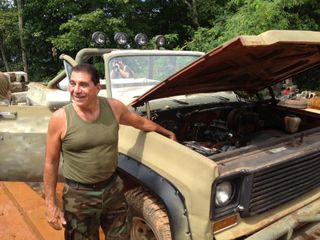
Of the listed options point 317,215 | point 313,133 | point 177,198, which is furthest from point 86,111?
point 313,133

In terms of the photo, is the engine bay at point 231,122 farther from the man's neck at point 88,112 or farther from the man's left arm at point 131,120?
the man's neck at point 88,112

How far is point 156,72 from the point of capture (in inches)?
165

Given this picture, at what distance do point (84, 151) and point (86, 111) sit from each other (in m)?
0.26

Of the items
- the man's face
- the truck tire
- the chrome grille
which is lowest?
the truck tire

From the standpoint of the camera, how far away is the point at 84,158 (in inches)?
98.6

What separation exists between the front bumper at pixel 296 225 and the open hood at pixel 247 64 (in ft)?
3.72

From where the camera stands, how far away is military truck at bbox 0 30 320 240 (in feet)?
7.98

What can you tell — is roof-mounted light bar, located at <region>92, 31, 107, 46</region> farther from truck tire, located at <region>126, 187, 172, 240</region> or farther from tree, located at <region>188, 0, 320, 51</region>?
tree, located at <region>188, 0, 320, 51</region>

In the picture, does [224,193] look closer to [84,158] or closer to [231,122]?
[84,158]

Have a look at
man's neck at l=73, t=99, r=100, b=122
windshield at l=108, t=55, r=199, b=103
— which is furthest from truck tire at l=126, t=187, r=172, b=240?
windshield at l=108, t=55, r=199, b=103

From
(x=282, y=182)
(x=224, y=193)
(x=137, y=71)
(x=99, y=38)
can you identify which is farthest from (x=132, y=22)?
(x=224, y=193)

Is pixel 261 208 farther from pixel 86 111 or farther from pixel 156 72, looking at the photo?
pixel 156 72

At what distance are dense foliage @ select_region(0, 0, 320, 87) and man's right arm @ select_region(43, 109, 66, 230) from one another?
356 inches

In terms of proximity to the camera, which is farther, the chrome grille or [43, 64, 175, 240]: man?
the chrome grille
